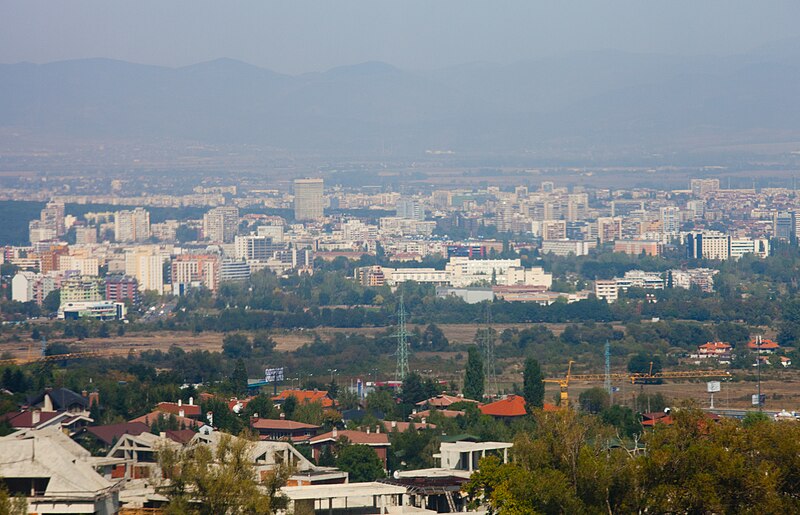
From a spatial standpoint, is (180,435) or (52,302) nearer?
(180,435)

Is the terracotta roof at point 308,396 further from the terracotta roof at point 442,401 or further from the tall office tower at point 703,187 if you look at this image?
the tall office tower at point 703,187

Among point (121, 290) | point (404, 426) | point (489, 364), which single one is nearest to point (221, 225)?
point (121, 290)

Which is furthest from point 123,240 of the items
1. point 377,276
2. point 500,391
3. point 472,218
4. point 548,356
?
point 500,391

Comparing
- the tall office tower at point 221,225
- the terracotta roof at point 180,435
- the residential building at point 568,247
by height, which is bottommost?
the residential building at point 568,247

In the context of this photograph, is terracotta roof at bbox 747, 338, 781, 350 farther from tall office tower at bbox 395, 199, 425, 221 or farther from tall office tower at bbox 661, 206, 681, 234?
tall office tower at bbox 395, 199, 425, 221

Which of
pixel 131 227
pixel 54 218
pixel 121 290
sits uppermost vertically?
pixel 54 218

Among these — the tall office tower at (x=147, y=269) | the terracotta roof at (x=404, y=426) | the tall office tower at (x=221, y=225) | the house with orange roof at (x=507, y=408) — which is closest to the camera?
the terracotta roof at (x=404, y=426)

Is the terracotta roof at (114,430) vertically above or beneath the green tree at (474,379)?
above

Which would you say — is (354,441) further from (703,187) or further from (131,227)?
(703,187)

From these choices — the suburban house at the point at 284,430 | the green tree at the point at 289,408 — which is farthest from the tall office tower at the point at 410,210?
the suburban house at the point at 284,430
